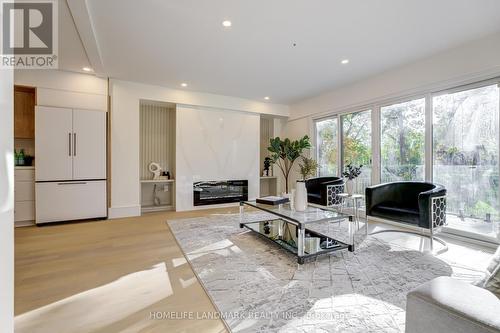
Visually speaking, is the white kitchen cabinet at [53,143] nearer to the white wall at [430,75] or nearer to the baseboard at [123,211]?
the baseboard at [123,211]

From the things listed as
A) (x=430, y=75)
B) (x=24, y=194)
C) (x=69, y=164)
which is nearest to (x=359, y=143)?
(x=430, y=75)

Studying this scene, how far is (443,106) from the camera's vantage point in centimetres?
349

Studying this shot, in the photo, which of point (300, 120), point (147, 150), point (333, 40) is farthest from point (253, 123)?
point (333, 40)

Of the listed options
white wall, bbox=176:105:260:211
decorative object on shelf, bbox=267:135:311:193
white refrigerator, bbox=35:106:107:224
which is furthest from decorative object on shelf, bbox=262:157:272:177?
white refrigerator, bbox=35:106:107:224

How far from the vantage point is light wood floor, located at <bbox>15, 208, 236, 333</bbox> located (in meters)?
1.54

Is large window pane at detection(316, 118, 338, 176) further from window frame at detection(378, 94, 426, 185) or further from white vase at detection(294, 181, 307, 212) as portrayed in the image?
white vase at detection(294, 181, 307, 212)

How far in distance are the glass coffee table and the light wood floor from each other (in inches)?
Result: 41.0

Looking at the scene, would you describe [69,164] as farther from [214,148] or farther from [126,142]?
[214,148]

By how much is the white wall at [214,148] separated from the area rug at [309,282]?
7.38ft

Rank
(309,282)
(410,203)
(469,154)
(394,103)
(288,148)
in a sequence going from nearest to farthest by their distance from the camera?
(309,282) → (469,154) → (410,203) → (394,103) → (288,148)

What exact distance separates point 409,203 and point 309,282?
2436 mm

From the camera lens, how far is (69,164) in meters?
4.01

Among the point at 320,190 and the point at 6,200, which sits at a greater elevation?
the point at 6,200

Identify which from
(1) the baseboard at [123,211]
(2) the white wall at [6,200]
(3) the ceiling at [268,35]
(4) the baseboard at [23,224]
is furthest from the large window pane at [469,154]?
(4) the baseboard at [23,224]
